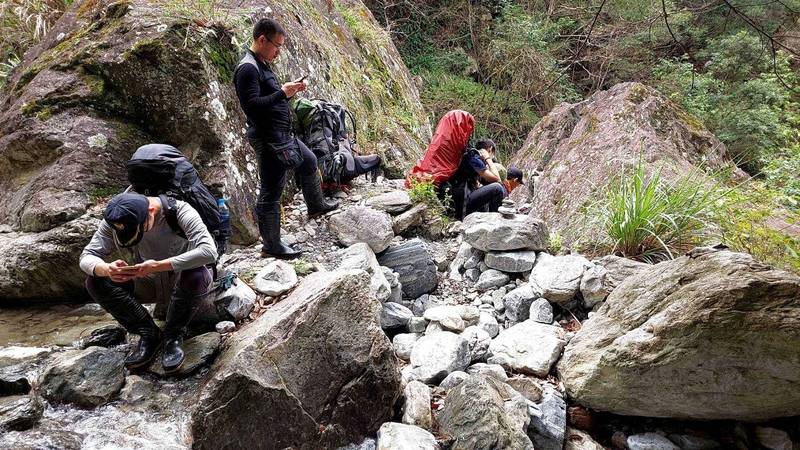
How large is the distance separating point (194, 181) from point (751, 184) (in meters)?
5.82

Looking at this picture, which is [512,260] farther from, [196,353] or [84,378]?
[84,378]

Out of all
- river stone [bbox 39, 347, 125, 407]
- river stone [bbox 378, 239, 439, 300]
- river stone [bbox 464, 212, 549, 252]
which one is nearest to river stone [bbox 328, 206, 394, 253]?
river stone [bbox 378, 239, 439, 300]

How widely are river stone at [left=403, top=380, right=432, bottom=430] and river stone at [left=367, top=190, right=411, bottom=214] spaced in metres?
Answer: 2.47

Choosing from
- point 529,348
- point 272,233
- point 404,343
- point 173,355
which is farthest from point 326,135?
point 529,348

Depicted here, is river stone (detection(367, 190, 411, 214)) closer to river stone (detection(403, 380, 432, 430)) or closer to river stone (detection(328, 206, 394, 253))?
river stone (detection(328, 206, 394, 253))

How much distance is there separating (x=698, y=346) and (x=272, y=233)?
3.38 meters

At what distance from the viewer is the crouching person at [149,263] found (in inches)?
108

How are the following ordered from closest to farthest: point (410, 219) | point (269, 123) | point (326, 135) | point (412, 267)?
1. point (269, 123)
2. point (412, 267)
3. point (326, 135)
4. point (410, 219)

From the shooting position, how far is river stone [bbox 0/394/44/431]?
246 centimetres

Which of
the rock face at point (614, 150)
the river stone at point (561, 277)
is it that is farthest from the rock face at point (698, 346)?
the rock face at point (614, 150)

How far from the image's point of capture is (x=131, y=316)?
119 inches

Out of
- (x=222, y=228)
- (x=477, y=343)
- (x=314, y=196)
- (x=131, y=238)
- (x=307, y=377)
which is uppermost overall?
(x=131, y=238)

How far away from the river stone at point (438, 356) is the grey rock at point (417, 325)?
0.32 meters

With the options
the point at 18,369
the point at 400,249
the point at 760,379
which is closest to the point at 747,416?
the point at 760,379
